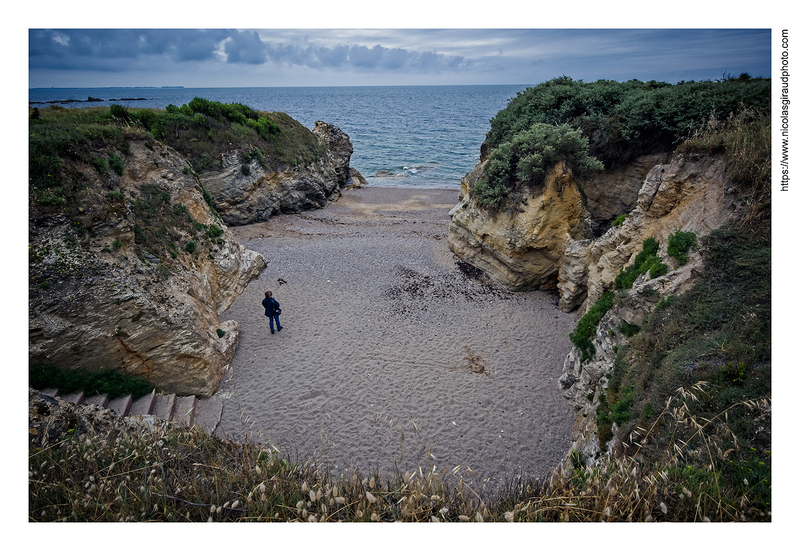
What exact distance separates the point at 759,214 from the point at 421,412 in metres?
8.52

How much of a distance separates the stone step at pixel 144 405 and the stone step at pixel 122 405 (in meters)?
0.10

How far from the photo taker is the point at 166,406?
8922 mm

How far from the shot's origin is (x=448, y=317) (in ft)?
45.1

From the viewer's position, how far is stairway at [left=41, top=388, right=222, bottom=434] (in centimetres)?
801

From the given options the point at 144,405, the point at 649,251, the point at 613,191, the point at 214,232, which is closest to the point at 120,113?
the point at 214,232

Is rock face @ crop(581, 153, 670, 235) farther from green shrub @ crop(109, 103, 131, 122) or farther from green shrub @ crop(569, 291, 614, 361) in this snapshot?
green shrub @ crop(109, 103, 131, 122)

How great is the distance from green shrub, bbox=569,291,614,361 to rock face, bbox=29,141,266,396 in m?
9.98

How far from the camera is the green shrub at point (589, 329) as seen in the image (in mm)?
9589

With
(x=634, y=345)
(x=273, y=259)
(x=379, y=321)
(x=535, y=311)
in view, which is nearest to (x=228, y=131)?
(x=273, y=259)

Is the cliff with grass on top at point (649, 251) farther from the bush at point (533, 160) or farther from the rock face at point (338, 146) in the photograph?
the rock face at point (338, 146)

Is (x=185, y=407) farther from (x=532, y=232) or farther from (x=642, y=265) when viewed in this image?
(x=532, y=232)

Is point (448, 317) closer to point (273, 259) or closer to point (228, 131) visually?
point (273, 259)

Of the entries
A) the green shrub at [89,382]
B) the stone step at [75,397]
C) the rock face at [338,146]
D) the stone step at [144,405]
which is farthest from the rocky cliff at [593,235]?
the rock face at [338,146]

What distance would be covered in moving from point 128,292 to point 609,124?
59.1ft
